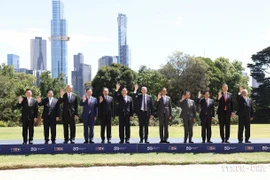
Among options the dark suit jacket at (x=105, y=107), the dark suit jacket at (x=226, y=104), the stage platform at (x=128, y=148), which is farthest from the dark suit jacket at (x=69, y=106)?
the dark suit jacket at (x=226, y=104)

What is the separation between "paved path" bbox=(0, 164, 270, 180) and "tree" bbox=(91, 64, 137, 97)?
35267mm

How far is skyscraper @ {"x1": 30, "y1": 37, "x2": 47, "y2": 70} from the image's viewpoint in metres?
190

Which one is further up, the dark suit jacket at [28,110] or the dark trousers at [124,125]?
the dark suit jacket at [28,110]

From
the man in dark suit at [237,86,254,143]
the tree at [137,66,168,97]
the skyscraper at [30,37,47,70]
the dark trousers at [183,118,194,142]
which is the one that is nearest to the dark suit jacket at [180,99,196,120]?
the dark trousers at [183,118,194,142]

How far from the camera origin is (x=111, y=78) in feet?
149

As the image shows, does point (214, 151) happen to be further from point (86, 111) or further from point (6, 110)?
point (6, 110)

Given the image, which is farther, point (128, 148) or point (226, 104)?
point (226, 104)

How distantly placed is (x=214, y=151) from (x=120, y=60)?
14965cm

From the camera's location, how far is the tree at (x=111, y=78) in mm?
44750

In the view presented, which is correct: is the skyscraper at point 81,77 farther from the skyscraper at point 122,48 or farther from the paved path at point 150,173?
the paved path at point 150,173

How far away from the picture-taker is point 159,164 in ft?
32.2

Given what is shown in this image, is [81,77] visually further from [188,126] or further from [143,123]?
[188,126]

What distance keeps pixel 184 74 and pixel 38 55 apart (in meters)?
154

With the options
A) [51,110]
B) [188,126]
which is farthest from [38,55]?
[188,126]
